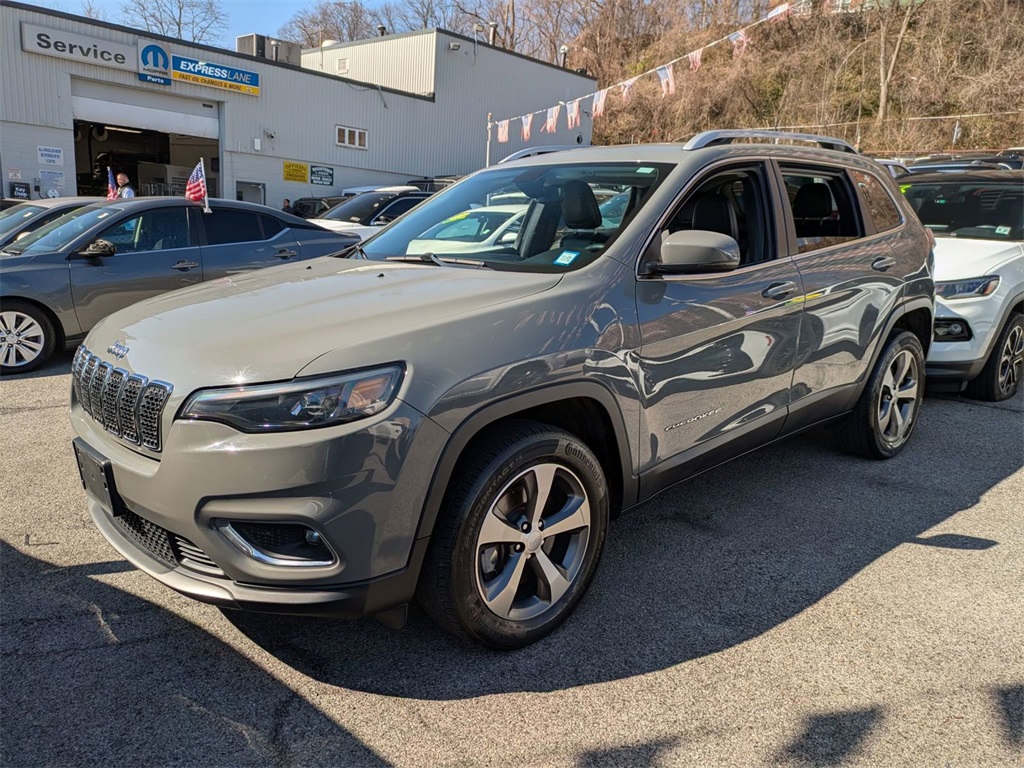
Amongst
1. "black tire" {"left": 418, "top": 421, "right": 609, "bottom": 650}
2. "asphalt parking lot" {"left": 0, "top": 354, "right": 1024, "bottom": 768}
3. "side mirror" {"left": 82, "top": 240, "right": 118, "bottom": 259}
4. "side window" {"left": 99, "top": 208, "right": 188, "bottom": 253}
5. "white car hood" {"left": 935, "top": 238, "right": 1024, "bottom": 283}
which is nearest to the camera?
"asphalt parking lot" {"left": 0, "top": 354, "right": 1024, "bottom": 768}

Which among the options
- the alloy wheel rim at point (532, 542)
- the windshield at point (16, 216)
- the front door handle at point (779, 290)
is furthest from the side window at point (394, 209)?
the alloy wheel rim at point (532, 542)

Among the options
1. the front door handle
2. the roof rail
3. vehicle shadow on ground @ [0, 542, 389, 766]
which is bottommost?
vehicle shadow on ground @ [0, 542, 389, 766]

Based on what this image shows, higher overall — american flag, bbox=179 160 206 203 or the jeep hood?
american flag, bbox=179 160 206 203

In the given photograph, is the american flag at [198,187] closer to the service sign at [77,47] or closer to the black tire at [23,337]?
the black tire at [23,337]

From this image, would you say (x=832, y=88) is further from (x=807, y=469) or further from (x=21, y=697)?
(x=21, y=697)

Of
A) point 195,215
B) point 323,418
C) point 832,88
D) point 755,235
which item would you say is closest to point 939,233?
point 755,235

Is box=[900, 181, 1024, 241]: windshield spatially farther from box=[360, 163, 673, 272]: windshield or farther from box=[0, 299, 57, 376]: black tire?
box=[0, 299, 57, 376]: black tire

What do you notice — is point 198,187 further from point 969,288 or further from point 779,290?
point 969,288

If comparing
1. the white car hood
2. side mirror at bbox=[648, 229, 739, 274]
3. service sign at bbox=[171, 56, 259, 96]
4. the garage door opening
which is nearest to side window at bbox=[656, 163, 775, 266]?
side mirror at bbox=[648, 229, 739, 274]

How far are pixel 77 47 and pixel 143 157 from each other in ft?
27.6

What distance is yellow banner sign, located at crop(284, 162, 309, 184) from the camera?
23.1m

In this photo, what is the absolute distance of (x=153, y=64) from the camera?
63.0ft

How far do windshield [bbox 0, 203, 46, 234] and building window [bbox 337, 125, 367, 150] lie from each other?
16786 mm

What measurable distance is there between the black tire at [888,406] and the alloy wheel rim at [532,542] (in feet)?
8.17
